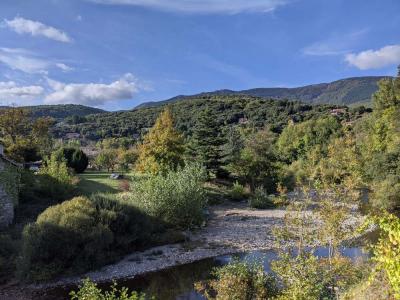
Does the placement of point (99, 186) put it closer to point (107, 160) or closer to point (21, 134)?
point (21, 134)

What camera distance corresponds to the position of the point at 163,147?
91.5 feet

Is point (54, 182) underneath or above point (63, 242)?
above

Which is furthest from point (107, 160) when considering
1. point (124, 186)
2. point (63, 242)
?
point (63, 242)

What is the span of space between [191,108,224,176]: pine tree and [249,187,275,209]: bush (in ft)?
14.6

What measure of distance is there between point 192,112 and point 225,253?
78568 millimetres

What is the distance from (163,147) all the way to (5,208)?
1264 cm

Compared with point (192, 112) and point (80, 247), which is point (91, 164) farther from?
point (192, 112)

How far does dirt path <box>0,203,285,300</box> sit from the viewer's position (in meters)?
13.7

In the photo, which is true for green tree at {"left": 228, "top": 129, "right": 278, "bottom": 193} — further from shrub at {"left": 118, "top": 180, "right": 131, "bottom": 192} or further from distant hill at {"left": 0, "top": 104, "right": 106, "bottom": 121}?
distant hill at {"left": 0, "top": 104, "right": 106, "bottom": 121}

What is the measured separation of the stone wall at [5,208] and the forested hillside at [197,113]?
5826cm

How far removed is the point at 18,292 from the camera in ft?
38.7

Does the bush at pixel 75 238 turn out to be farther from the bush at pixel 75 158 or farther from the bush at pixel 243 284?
the bush at pixel 75 158

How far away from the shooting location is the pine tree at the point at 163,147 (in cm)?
2769

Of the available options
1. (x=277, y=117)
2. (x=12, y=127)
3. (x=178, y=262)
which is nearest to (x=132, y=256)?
(x=178, y=262)
